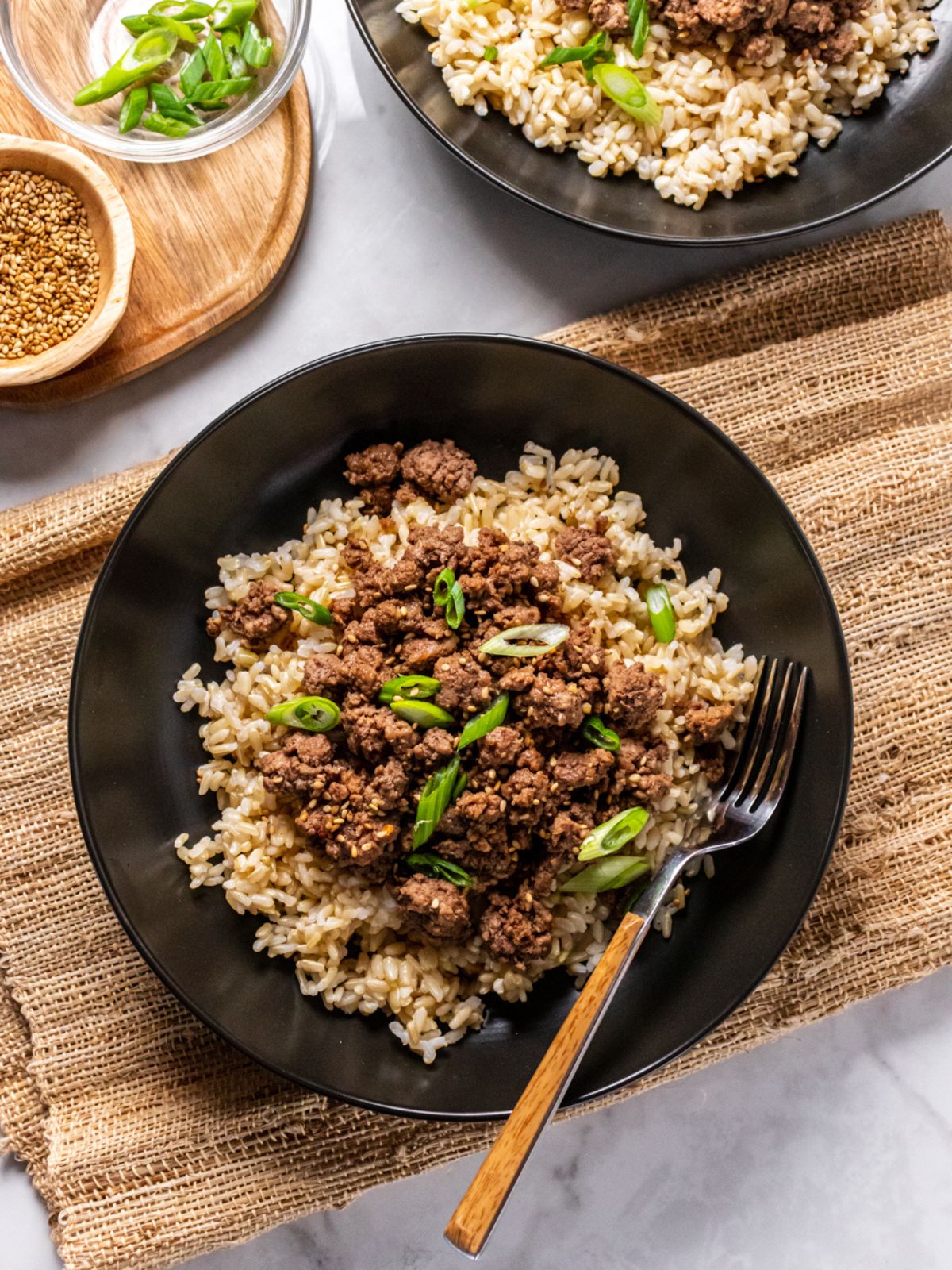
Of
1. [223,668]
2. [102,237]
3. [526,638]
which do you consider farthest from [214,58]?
[526,638]

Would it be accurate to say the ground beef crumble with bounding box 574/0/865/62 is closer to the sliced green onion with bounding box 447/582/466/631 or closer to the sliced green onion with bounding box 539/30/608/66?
the sliced green onion with bounding box 539/30/608/66

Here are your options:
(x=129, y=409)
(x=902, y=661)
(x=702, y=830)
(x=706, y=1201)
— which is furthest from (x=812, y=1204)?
(x=129, y=409)

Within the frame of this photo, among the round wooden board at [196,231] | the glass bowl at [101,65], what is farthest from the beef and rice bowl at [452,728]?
the glass bowl at [101,65]

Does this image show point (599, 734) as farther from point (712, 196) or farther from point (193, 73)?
point (193, 73)

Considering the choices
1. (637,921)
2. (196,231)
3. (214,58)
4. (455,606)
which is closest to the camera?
(637,921)

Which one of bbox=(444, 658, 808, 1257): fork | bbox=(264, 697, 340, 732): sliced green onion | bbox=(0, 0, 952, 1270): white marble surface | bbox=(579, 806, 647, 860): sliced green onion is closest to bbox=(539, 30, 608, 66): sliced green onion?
bbox=(0, 0, 952, 1270): white marble surface

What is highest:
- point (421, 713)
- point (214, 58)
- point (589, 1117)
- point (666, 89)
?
point (214, 58)

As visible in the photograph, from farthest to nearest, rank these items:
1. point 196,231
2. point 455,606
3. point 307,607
A: point 196,231 < point 307,607 < point 455,606
